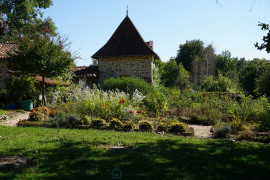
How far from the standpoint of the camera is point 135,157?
4.10m

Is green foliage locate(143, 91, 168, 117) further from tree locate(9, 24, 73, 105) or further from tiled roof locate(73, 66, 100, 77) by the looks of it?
tiled roof locate(73, 66, 100, 77)

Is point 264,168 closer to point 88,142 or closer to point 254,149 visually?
point 254,149

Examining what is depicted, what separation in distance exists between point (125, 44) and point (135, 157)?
44.0 ft

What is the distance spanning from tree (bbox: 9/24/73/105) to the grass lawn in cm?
657

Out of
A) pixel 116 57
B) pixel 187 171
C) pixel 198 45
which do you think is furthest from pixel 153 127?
pixel 198 45

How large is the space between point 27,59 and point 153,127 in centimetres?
A: 804

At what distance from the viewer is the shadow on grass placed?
3326mm

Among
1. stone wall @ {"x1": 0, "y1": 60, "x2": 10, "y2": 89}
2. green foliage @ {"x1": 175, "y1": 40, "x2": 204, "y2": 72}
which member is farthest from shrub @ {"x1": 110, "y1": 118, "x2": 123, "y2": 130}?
green foliage @ {"x1": 175, "y1": 40, "x2": 204, "y2": 72}

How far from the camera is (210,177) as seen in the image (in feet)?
10.6

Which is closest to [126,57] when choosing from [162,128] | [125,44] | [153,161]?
[125,44]

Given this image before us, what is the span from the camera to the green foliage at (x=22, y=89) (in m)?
12.9

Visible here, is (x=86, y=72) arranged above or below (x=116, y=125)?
above

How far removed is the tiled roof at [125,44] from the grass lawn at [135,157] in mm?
10822

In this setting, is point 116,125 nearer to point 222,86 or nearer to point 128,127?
point 128,127
